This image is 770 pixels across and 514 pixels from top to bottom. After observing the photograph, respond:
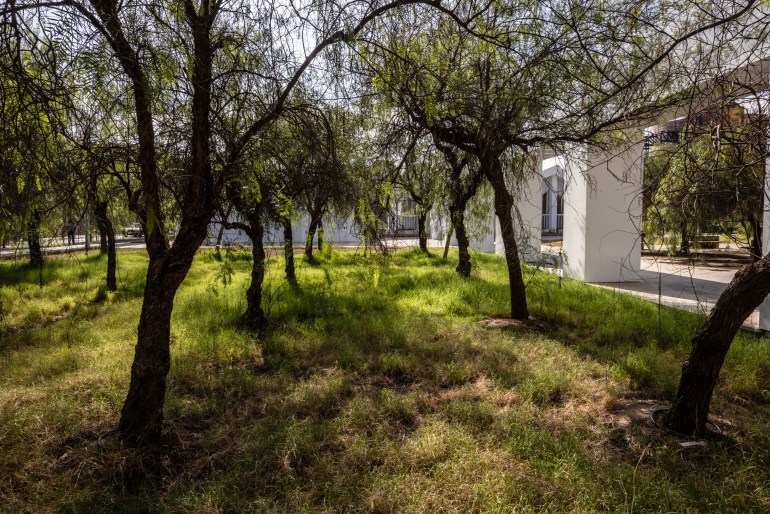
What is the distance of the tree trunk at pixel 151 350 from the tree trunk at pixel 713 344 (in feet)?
12.2

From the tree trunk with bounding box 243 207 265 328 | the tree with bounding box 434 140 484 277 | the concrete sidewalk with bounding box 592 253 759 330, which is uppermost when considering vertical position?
the tree with bounding box 434 140 484 277

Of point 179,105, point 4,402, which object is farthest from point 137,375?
point 179,105

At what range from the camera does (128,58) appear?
8.30 ft

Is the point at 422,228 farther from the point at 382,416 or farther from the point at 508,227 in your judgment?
the point at 382,416

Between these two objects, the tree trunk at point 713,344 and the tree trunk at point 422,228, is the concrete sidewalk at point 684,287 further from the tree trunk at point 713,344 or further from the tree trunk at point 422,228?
the tree trunk at point 422,228

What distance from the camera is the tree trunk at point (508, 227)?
20.5 feet

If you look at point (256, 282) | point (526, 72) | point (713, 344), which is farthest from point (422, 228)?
point (713, 344)

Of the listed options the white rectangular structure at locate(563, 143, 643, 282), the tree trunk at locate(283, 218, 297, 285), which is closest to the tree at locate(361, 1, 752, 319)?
the tree trunk at locate(283, 218, 297, 285)

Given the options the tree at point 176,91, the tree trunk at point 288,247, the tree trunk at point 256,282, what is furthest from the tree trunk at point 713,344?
the tree trunk at point 256,282

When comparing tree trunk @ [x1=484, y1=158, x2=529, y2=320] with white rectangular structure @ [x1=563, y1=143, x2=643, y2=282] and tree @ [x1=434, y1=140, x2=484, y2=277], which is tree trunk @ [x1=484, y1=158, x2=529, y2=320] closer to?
tree @ [x1=434, y1=140, x2=484, y2=277]

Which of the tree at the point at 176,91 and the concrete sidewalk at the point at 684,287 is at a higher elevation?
the tree at the point at 176,91

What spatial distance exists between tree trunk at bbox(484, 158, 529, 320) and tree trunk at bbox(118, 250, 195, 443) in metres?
4.11

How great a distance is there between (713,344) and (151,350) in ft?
13.0

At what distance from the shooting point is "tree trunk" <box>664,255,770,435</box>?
307cm
